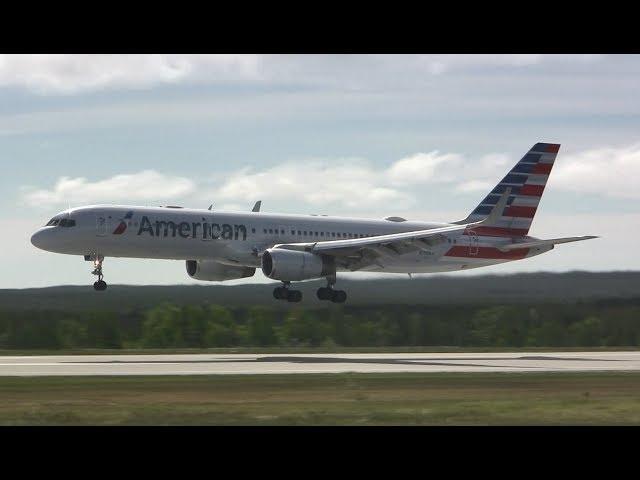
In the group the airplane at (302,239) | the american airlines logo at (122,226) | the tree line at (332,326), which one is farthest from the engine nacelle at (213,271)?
the american airlines logo at (122,226)

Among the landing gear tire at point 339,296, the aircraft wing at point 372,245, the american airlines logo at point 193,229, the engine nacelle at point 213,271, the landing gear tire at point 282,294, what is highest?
the american airlines logo at point 193,229

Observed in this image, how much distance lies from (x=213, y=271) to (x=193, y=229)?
5.84m

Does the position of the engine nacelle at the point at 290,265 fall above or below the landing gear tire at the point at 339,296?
above

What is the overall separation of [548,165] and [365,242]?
47.8 ft

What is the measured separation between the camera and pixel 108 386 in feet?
95.1

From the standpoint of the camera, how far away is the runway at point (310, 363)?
34.8 meters

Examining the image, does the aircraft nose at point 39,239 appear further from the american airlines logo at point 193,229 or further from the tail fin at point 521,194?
the tail fin at point 521,194

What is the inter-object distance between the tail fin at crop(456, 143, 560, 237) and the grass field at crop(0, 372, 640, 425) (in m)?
23.7

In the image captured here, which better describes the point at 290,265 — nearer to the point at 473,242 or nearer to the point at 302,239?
the point at 302,239

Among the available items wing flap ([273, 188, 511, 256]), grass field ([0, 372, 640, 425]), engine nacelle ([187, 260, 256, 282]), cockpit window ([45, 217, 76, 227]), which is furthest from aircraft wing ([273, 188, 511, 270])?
grass field ([0, 372, 640, 425])

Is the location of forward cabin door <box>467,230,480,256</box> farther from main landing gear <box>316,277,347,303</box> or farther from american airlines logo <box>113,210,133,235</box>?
american airlines logo <box>113,210,133,235</box>

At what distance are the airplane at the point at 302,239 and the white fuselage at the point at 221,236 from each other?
0.04 metres
